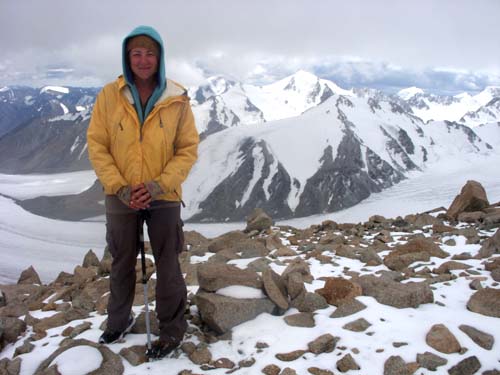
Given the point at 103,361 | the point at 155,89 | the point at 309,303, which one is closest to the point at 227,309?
the point at 309,303

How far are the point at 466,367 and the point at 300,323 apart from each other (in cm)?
229

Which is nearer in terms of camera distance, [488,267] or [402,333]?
[402,333]

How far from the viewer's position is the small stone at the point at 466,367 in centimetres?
520

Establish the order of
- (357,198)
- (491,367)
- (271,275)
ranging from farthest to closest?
(357,198) < (271,275) < (491,367)

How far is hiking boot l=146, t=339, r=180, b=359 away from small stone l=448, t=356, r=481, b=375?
3650 millimetres

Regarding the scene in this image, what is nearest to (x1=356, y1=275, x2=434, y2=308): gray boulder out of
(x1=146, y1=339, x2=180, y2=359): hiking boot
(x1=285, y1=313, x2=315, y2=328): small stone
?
(x1=285, y1=313, x2=315, y2=328): small stone

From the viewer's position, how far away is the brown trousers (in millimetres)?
5629

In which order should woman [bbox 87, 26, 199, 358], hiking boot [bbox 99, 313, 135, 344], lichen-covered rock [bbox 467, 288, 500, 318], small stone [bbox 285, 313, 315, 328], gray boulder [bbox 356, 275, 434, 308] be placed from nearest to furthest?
1. woman [bbox 87, 26, 199, 358]
2. hiking boot [bbox 99, 313, 135, 344]
3. small stone [bbox 285, 313, 315, 328]
4. lichen-covered rock [bbox 467, 288, 500, 318]
5. gray boulder [bbox 356, 275, 434, 308]

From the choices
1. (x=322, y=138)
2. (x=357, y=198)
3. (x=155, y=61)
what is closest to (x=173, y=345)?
(x=155, y=61)

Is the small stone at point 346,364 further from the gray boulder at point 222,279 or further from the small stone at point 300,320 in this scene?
the gray boulder at point 222,279

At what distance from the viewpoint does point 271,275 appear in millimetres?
7309

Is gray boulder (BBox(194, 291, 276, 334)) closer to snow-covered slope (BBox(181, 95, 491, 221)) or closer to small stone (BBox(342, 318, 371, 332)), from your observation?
small stone (BBox(342, 318, 371, 332))

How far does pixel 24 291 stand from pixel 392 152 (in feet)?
644

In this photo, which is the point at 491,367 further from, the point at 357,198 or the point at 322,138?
the point at 322,138
